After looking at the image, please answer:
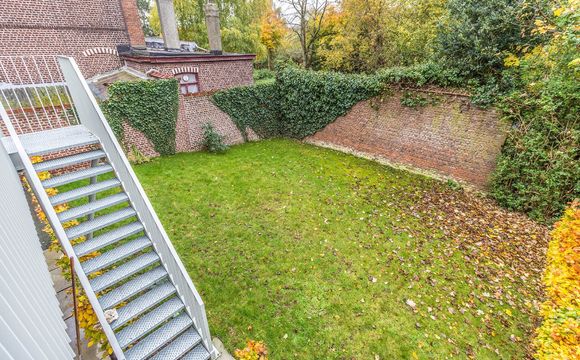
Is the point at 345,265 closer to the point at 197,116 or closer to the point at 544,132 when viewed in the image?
the point at 544,132

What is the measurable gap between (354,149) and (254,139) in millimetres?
4902

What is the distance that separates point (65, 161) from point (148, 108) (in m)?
6.34

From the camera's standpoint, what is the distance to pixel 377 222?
693 centimetres

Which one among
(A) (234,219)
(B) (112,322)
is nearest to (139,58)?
(A) (234,219)

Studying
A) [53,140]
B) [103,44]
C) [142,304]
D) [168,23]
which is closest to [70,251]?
[142,304]

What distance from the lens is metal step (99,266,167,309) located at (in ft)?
11.4

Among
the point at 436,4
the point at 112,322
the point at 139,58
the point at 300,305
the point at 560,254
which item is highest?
the point at 436,4

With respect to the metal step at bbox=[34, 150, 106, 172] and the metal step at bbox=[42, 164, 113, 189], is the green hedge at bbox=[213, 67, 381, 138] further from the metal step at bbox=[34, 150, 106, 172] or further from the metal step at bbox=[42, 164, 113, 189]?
the metal step at bbox=[42, 164, 113, 189]

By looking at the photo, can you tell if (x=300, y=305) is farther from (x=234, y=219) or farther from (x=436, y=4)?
(x=436, y=4)

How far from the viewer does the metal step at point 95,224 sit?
12.0ft

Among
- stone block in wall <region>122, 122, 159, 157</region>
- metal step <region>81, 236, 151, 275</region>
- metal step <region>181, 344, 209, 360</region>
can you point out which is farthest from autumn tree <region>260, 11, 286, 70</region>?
metal step <region>181, 344, 209, 360</region>

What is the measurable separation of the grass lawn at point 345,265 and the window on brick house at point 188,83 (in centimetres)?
546

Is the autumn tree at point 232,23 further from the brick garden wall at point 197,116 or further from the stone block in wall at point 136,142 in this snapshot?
the stone block in wall at point 136,142

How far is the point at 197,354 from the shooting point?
12.1ft
